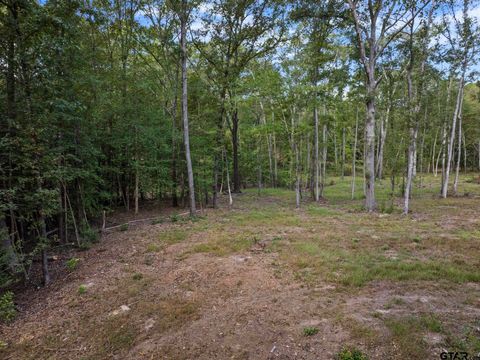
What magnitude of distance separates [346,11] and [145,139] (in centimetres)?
1024

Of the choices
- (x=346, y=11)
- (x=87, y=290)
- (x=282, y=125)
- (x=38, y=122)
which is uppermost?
(x=346, y=11)

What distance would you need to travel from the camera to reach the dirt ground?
3107 millimetres

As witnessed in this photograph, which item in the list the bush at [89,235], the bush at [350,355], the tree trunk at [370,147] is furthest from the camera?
the tree trunk at [370,147]

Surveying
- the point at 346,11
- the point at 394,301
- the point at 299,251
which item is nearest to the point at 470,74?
the point at 346,11

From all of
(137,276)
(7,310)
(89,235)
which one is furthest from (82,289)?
(89,235)

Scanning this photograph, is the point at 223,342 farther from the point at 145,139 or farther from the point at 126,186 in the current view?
the point at 126,186

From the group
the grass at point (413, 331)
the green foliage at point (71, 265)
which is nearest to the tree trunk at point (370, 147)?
the grass at point (413, 331)

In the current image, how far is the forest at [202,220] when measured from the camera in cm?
354

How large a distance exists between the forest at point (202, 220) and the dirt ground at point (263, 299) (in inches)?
1.2

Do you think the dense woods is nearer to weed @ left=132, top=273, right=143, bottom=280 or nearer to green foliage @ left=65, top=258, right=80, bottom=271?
green foliage @ left=65, top=258, right=80, bottom=271

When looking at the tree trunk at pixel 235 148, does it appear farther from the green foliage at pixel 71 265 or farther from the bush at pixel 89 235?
the green foliage at pixel 71 265

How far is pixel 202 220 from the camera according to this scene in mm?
10570

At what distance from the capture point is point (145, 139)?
37.7 ft

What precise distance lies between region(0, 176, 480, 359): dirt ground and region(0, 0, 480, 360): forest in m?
0.03
